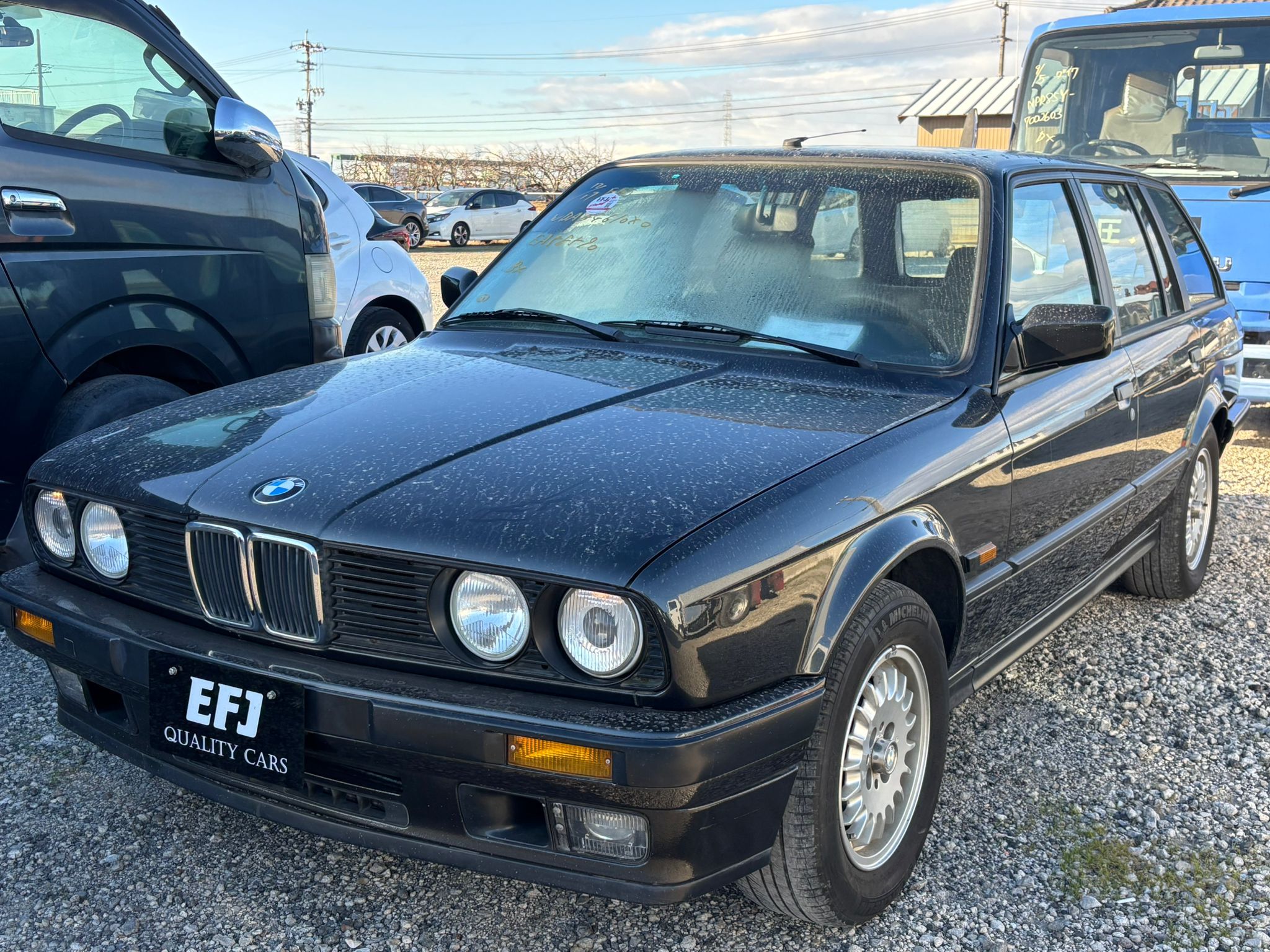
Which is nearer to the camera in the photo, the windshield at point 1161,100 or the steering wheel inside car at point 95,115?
the steering wheel inside car at point 95,115

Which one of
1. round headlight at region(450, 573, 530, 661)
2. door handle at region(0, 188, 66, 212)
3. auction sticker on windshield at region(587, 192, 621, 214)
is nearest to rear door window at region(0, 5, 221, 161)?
door handle at region(0, 188, 66, 212)

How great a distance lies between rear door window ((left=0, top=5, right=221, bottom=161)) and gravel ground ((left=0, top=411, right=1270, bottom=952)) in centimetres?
172

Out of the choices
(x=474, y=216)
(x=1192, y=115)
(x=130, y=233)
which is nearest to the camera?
(x=130, y=233)

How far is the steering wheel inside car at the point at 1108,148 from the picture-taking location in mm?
7402

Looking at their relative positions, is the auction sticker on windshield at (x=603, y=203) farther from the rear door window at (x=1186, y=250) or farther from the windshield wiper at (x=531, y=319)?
the rear door window at (x=1186, y=250)

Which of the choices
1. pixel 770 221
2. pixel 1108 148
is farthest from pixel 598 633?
pixel 1108 148

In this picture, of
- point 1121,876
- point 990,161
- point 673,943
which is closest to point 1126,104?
point 990,161

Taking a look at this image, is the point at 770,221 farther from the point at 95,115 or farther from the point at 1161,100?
the point at 1161,100

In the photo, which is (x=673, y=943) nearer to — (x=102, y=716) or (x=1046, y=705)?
(x=102, y=716)

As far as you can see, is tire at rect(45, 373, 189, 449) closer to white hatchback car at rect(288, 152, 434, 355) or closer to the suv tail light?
the suv tail light

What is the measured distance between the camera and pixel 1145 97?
7.47m

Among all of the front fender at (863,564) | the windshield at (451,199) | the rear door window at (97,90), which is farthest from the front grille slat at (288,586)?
the windshield at (451,199)

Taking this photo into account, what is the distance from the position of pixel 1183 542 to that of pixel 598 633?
3151 millimetres

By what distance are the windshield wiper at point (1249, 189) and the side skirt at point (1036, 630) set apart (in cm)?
373
